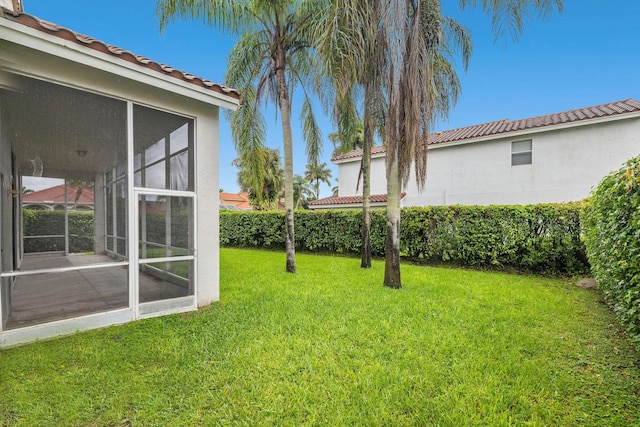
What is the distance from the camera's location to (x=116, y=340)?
4047 mm

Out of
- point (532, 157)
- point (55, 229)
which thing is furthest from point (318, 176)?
point (55, 229)

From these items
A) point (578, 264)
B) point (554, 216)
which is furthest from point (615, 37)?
point (578, 264)

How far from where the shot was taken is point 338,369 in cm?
324

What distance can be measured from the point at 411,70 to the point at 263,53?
198 inches

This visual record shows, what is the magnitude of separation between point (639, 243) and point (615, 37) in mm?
14959

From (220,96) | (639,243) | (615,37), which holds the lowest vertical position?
(639,243)

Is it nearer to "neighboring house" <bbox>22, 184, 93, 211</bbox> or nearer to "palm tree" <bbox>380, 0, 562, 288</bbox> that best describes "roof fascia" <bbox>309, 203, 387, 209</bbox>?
"palm tree" <bbox>380, 0, 562, 288</bbox>

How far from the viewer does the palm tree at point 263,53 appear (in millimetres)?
7445

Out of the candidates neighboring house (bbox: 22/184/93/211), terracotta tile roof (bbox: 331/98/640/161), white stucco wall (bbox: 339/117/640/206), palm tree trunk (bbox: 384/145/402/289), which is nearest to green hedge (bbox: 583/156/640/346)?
palm tree trunk (bbox: 384/145/402/289)

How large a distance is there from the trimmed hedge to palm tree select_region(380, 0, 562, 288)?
4.43 m

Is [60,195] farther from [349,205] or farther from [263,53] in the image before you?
[349,205]

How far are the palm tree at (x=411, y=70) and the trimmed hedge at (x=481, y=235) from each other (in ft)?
14.5

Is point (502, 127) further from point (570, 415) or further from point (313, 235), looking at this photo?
point (570, 415)

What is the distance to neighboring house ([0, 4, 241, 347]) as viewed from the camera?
397 centimetres
